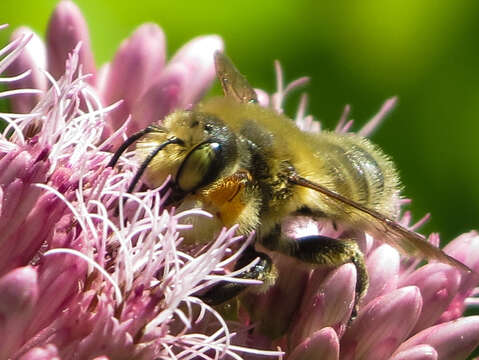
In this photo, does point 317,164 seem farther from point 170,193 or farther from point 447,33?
point 447,33

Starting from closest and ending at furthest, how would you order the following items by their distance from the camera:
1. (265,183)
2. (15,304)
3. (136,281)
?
(15,304) → (136,281) → (265,183)

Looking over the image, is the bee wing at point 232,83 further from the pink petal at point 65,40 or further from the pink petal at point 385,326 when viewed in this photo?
the pink petal at point 385,326

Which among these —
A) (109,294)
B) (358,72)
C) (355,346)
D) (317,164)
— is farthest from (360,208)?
(358,72)

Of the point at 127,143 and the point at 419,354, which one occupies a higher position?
the point at 127,143

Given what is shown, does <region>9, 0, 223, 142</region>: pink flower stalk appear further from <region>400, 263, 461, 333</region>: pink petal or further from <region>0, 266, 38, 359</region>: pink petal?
<region>0, 266, 38, 359</region>: pink petal

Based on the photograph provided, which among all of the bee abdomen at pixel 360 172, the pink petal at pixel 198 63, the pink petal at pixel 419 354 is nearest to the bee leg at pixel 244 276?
the bee abdomen at pixel 360 172

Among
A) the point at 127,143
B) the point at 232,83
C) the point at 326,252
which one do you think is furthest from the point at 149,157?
the point at 232,83

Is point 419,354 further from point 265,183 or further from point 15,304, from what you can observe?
point 15,304
